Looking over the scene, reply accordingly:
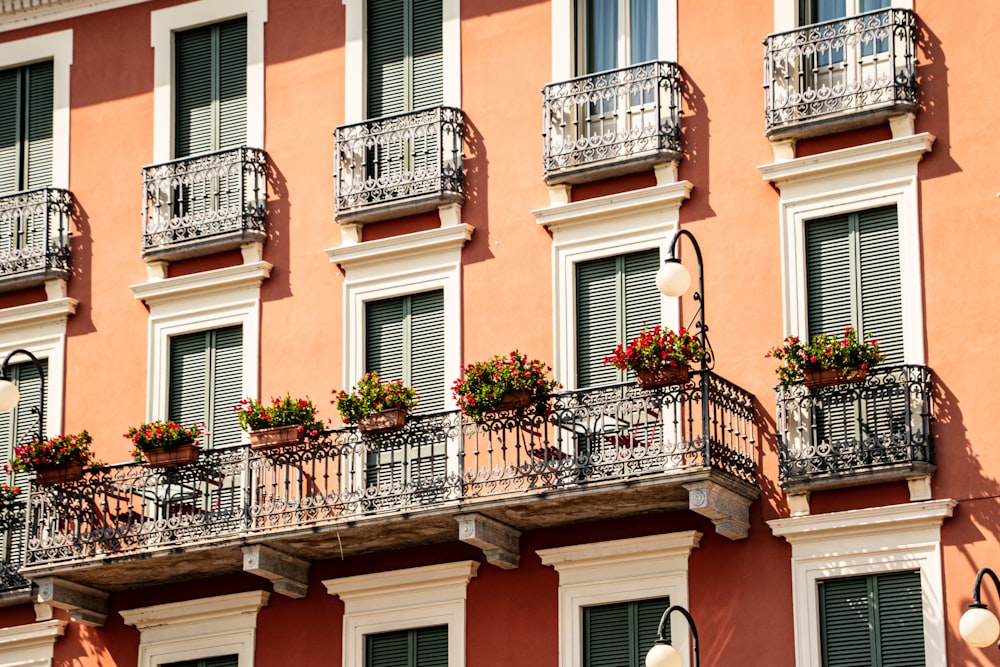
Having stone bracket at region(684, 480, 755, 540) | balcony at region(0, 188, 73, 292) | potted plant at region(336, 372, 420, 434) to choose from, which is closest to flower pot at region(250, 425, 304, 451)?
potted plant at region(336, 372, 420, 434)

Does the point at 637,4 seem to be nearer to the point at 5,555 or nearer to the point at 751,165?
the point at 751,165

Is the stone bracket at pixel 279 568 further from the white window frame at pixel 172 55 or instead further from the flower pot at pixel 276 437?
the white window frame at pixel 172 55

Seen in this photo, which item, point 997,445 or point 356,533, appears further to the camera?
point 356,533

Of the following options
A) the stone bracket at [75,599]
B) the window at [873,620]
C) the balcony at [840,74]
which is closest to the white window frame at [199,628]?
the stone bracket at [75,599]

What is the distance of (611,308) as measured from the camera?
29516 mm

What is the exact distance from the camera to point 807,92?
94.1 ft

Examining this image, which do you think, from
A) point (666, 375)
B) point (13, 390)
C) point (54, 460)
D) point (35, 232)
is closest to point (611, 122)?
point (666, 375)

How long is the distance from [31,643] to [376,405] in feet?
19.7

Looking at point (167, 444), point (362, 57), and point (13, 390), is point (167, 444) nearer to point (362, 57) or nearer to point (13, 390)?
point (13, 390)

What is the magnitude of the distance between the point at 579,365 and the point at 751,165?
306cm

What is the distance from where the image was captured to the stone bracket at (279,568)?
96.4ft

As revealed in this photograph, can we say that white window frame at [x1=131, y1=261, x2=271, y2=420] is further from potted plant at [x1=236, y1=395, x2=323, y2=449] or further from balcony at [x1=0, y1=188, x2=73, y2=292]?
potted plant at [x1=236, y1=395, x2=323, y2=449]

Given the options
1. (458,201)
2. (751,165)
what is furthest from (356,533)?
(751,165)

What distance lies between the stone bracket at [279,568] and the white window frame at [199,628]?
19.1 inches
